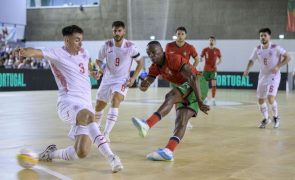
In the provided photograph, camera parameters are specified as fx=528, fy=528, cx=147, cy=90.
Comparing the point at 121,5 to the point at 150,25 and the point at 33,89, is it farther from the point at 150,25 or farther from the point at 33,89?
the point at 33,89

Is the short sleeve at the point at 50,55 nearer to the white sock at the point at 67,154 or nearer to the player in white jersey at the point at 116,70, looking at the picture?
the white sock at the point at 67,154

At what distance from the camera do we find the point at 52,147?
6.50m

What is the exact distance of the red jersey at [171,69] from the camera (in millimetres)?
6582

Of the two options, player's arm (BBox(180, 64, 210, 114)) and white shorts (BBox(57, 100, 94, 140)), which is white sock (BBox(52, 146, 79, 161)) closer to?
white shorts (BBox(57, 100, 94, 140))

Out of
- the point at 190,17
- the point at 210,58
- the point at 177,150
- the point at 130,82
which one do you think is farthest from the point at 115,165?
the point at 190,17

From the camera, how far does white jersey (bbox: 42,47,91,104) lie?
237 inches

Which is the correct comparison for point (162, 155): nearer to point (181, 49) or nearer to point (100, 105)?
point (100, 105)

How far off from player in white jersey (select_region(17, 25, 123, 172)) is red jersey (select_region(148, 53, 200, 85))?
1.03 meters

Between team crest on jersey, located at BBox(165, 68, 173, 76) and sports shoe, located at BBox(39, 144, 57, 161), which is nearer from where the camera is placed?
sports shoe, located at BBox(39, 144, 57, 161)

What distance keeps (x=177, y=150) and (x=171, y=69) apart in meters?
1.40

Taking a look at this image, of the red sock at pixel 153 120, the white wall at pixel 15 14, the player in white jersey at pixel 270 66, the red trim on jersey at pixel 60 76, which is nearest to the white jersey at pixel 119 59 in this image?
the red sock at pixel 153 120

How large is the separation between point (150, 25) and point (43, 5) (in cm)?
969

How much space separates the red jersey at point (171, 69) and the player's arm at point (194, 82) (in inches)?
2.9

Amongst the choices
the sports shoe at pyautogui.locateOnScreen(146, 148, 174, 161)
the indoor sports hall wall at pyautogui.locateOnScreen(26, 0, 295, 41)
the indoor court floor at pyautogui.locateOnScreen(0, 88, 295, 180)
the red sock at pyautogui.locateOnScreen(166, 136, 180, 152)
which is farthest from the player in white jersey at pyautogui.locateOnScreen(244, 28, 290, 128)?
the indoor sports hall wall at pyautogui.locateOnScreen(26, 0, 295, 41)
